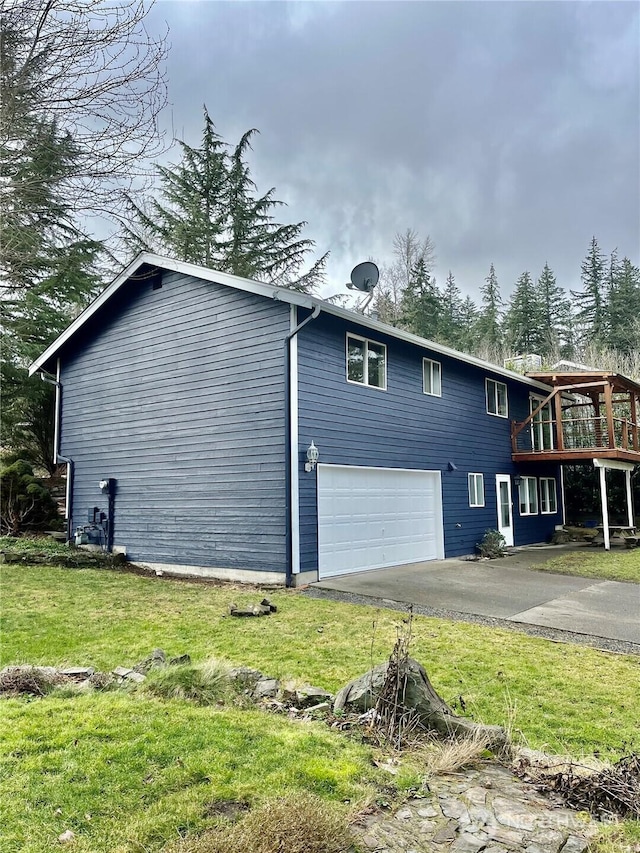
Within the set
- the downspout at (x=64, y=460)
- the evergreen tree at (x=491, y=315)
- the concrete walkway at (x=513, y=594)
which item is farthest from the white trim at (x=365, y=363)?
the evergreen tree at (x=491, y=315)

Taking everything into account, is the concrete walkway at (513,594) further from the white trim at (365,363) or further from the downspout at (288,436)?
the white trim at (365,363)

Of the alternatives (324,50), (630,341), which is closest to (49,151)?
(324,50)

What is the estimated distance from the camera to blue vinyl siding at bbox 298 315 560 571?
9.98 metres

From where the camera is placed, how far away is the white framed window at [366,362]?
11.1m

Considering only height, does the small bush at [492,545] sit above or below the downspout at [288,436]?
below

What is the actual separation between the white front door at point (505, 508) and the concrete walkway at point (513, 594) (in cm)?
384

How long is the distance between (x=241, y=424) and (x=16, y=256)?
594 cm

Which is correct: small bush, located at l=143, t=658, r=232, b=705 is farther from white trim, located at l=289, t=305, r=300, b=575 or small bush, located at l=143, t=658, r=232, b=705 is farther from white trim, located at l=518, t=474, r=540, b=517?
white trim, located at l=518, t=474, r=540, b=517

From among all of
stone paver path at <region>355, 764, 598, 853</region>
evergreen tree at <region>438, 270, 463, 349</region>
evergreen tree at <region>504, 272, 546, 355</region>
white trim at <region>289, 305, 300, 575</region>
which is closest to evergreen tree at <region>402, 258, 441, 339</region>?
evergreen tree at <region>438, 270, 463, 349</region>

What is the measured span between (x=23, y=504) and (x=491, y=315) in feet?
111

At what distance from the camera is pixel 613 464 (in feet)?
53.1

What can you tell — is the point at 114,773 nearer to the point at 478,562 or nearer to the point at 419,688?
the point at 419,688

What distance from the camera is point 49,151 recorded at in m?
4.34

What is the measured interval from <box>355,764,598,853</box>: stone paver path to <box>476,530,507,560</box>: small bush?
11.7 metres
